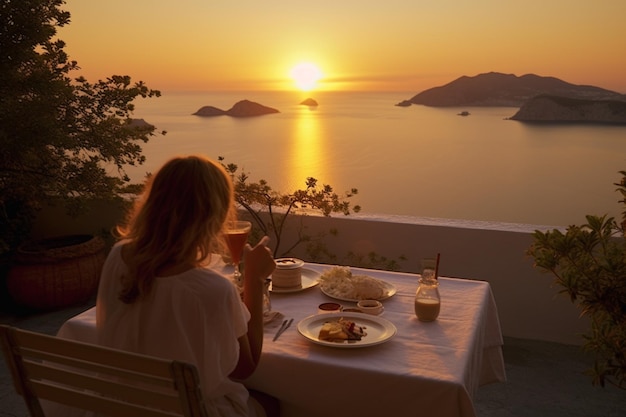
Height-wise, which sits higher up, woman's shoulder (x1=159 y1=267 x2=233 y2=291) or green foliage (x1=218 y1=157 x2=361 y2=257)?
woman's shoulder (x1=159 y1=267 x2=233 y2=291)

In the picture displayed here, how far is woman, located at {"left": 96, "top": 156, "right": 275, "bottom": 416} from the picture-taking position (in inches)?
45.9

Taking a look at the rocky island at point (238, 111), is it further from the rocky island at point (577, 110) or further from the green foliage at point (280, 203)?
the rocky island at point (577, 110)

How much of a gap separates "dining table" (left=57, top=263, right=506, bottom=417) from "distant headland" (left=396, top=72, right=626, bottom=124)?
7.09 feet

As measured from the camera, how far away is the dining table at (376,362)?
1264mm

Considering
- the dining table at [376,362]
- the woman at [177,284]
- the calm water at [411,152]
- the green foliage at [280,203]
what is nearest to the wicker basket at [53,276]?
the calm water at [411,152]

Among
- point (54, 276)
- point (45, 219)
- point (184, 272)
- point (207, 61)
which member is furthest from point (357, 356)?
point (45, 219)


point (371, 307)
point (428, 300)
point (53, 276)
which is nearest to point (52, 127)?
point (53, 276)

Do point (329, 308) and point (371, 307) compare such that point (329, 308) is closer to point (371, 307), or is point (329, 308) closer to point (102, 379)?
point (371, 307)

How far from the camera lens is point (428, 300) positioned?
5.29 ft

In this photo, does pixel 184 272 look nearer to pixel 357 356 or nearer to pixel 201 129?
pixel 357 356

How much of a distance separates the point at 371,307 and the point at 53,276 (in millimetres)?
2787

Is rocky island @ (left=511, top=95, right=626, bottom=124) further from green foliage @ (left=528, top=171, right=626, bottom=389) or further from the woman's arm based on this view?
the woman's arm

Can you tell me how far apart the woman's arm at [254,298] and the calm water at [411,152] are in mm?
1960

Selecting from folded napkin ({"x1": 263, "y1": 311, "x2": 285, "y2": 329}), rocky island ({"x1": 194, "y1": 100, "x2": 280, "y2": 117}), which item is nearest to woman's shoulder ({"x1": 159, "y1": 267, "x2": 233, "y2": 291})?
folded napkin ({"x1": 263, "y1": 311, "x2": 285, "y2": 329})
